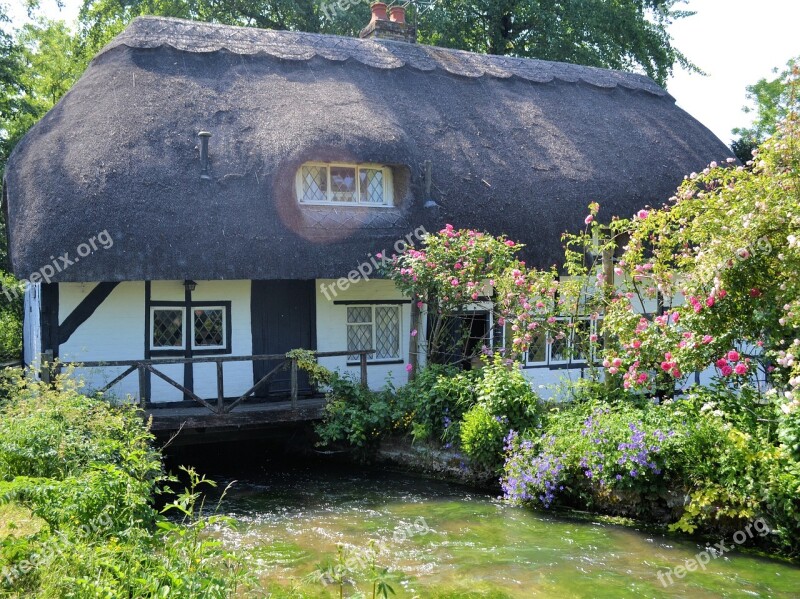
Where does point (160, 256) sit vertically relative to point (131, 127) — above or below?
below

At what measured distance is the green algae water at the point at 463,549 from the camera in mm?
6734

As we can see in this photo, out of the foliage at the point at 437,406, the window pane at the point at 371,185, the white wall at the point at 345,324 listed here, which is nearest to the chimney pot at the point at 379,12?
the window pane at the point at 371,185

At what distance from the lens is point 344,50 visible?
51.9 feet

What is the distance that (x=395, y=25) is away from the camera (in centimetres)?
1772

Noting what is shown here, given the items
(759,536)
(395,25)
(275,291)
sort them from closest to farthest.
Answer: (759,536), (275,291), (395,25)

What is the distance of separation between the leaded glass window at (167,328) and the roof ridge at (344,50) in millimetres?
4967

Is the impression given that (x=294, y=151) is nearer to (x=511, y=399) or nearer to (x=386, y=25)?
(x=511, y=399)

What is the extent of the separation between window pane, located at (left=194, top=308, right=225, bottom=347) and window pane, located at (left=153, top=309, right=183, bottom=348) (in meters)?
0.24

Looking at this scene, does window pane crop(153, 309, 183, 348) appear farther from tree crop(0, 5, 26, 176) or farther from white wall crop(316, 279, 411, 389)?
tree crop(0, 5, 26, 176)

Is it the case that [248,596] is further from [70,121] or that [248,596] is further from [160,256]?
[70,121]

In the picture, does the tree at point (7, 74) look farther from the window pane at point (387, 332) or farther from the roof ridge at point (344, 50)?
the window pane at point (387, 332)

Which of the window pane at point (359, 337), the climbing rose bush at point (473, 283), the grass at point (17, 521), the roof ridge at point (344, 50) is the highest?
the roof ridge at point (344, 50)

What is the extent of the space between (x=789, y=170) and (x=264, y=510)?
6.70 meters

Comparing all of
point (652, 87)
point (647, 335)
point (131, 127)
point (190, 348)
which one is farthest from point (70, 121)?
point (652, 87)
